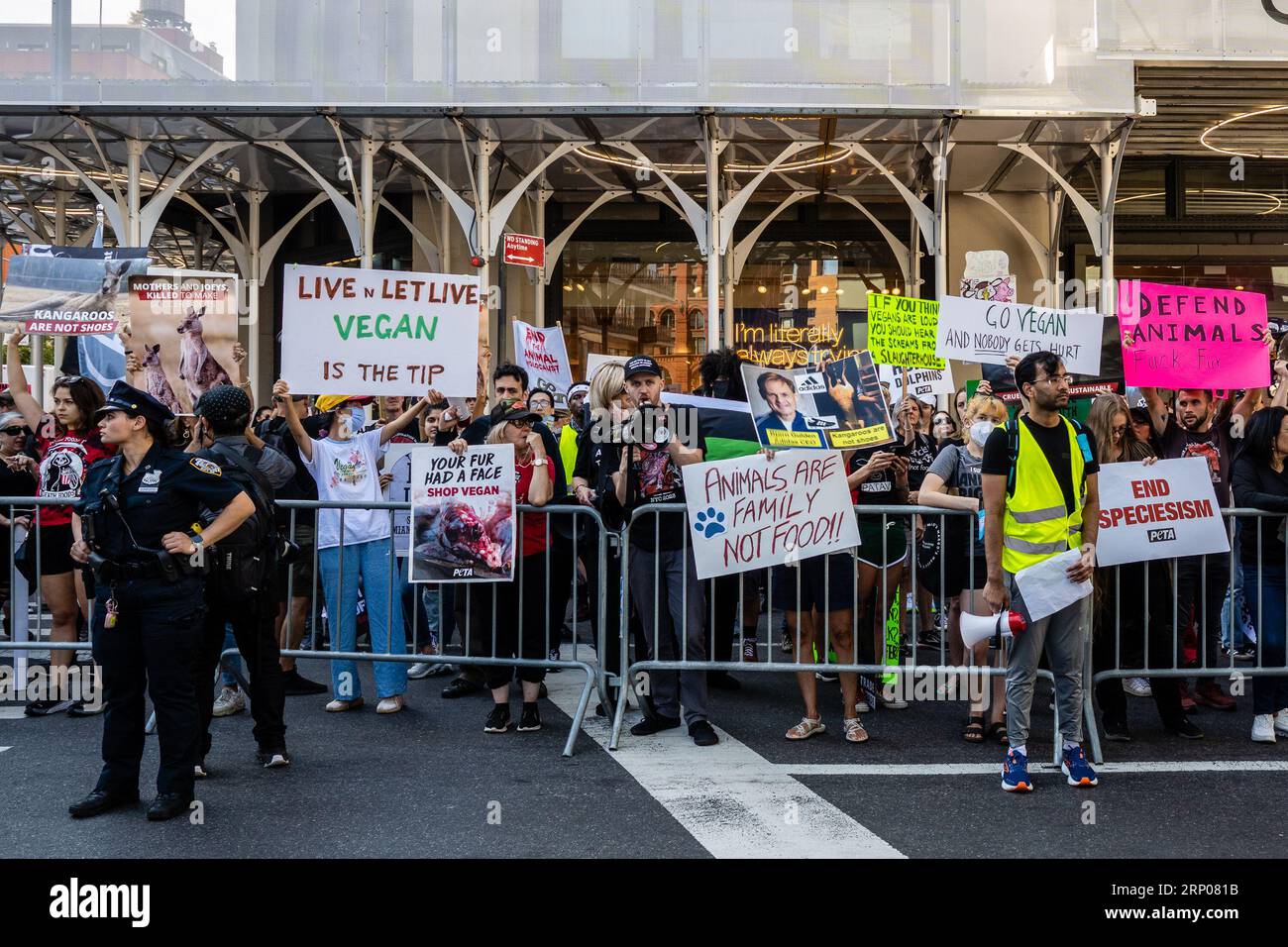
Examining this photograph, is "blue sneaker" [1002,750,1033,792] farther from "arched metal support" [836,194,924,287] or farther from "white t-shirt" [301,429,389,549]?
"arched metal support" [836,194,924,287]

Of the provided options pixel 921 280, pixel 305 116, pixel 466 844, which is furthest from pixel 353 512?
pixel 921 280

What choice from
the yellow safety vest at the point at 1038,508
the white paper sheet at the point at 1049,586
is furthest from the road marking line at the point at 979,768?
the yellow safety vest at the point at 1038,508

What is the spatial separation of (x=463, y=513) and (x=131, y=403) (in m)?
2.09

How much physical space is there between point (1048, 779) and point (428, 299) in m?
4.50

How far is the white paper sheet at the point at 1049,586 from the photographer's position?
5.61 meters

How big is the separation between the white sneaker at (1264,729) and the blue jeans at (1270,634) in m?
0.04

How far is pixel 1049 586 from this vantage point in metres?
5.61

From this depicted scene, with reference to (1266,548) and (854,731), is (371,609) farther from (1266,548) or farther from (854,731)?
(1266,548)

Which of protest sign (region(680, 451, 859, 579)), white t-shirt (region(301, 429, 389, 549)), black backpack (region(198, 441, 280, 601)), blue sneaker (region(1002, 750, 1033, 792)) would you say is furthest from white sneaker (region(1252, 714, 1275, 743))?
black backpack (region(198, 441, 280, 601))

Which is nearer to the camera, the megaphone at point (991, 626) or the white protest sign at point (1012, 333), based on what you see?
the megaphone at point (991, 626)

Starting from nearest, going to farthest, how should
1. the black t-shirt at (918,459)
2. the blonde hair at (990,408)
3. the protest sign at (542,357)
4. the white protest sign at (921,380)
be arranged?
the blonde hair at (990,408) < the black t-shirt at (918,459) < the white protest sign at (921,380) < the protest sign at (542,357)

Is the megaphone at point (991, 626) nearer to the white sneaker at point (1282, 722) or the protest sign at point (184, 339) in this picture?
the white sneaker at point (1282, 722)

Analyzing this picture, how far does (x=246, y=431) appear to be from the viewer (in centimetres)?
691

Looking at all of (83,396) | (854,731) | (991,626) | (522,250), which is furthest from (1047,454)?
(522,250)
